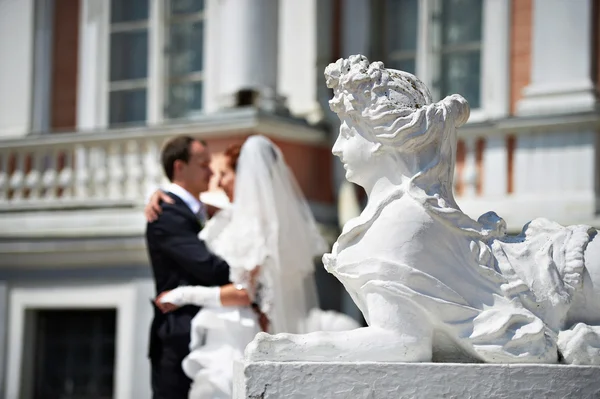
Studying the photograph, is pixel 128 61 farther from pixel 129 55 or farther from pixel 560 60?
pixel 560 60

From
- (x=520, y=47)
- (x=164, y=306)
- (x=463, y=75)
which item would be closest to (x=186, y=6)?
(x=463, y=75)

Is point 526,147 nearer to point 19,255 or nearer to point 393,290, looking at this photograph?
point 19,255

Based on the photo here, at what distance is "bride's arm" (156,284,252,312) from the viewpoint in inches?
211

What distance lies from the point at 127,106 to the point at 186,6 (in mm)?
1013

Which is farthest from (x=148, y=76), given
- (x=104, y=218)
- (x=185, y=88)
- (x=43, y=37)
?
(x=104, y=218)

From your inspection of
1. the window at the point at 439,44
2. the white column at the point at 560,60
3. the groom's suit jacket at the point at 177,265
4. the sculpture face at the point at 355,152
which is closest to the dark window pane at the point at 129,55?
the window at the point at 439,44

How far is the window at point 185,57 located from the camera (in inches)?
393

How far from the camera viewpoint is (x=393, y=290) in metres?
3.22

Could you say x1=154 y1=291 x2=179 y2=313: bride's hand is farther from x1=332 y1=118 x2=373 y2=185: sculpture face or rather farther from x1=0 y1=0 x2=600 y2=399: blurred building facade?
x1=0 y1=0 x2=600 y2=399: blurred building facade

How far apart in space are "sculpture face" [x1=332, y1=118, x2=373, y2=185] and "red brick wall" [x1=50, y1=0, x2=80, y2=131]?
7398mm

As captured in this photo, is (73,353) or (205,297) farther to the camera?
(73,353)

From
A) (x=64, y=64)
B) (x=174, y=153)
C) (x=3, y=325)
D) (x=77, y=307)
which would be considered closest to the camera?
(x=174, y=153)

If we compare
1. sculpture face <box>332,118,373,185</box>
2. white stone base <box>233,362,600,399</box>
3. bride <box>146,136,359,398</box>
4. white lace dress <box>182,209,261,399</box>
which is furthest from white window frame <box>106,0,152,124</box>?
white stone base <box>233,362,600,399</box>

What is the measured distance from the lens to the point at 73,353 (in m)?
9.34
